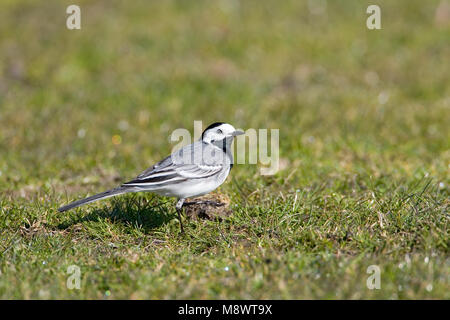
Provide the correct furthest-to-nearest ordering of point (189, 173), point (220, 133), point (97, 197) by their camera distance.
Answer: point (220, 133) < point (189, 173) < point (97, 197)

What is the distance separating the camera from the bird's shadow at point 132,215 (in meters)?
6.07

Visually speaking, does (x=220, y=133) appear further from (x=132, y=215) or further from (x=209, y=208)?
(x=132, y=215)

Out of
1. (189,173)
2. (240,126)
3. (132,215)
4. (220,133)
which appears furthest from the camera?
(240,126)

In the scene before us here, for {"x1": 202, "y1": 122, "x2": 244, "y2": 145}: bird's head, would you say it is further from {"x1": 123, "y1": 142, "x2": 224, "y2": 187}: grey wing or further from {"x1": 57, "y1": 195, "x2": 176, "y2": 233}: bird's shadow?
{"x1": 57, "y1": 195, "x2": 176, "y2": 233}: bird's shadow

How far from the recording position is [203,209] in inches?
248

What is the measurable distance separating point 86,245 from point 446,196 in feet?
13.1

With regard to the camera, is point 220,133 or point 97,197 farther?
point 220,133

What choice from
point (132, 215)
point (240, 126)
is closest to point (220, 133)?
point (132, 215)

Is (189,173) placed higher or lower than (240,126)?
lower

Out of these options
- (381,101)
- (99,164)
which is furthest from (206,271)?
(381,101)

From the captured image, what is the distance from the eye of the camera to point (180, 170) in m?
5.89

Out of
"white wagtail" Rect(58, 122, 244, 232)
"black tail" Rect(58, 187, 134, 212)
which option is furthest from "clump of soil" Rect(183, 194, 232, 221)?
"black tail" Rect(58, 187, 134, 212)

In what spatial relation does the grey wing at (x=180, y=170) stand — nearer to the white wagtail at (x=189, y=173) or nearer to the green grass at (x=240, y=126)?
the white wagtail at (x=189, y=173)

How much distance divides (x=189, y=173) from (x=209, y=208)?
60 cm
